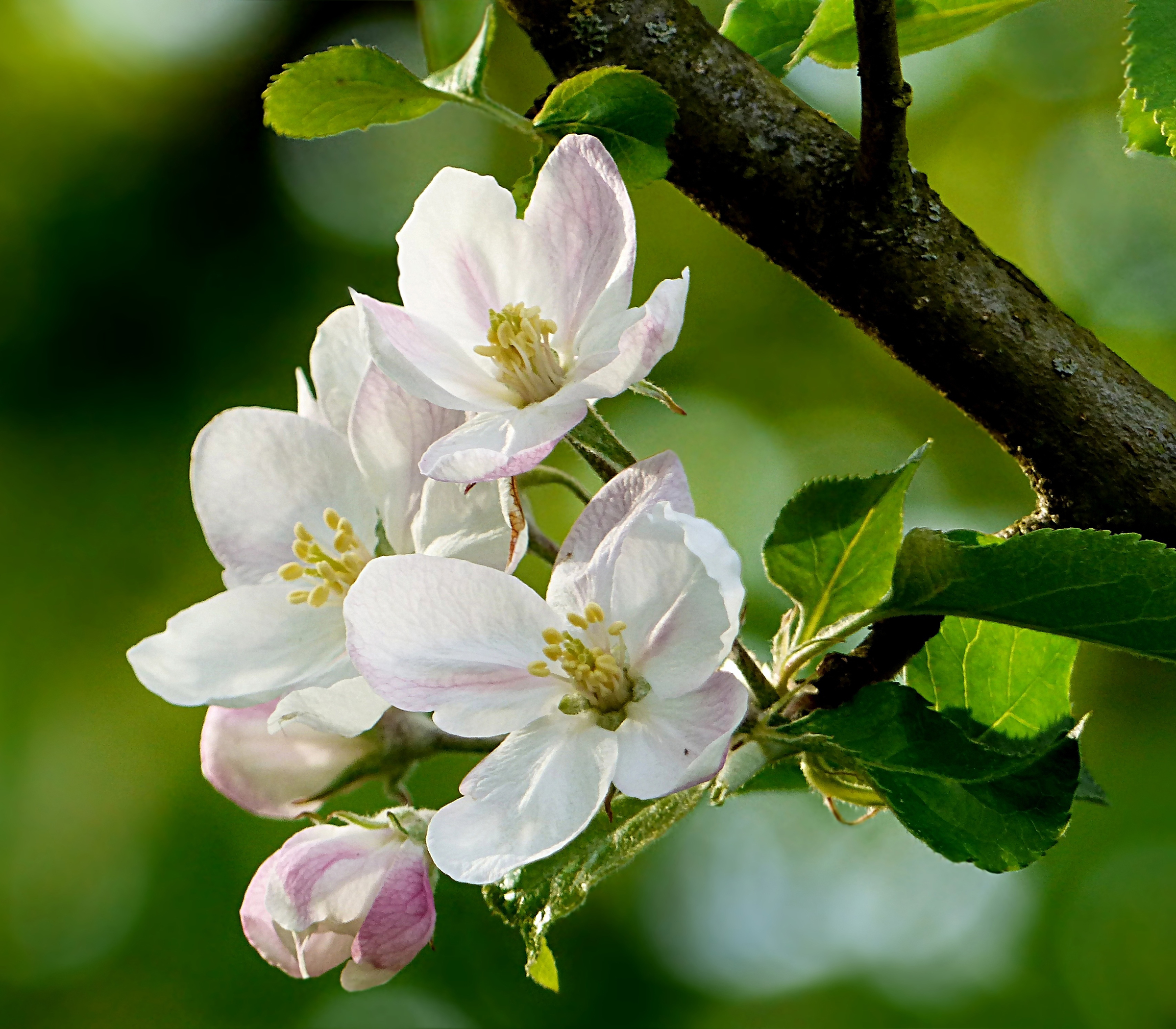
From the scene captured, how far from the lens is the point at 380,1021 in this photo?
4070 mm

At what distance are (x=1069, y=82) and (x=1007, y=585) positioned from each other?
3769 millimetres

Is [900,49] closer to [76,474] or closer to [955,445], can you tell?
[955,445]

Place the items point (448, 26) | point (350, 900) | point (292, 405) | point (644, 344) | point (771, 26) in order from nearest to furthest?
point (644, 344) → point (350, 900) → point (771, 26) → point (448, 26) → point (292, 405)

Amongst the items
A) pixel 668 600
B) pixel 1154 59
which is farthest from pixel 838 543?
pixel 1154 59

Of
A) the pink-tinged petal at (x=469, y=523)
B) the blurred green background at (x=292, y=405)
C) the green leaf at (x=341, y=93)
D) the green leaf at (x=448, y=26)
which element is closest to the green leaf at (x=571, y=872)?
the pink-tinged petal at (x=469, y=523)

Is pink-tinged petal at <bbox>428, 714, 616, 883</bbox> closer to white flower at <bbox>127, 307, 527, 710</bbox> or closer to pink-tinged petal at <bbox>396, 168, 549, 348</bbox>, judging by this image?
white flower at <bbox>127, 307, 527, 710</bbox>

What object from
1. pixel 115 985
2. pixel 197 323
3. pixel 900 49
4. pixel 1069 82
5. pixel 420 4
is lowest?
pixel 115 985

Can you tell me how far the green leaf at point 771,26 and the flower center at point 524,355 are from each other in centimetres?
28

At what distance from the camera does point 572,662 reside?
0.61 metres

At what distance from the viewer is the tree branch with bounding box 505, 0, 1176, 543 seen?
645mm

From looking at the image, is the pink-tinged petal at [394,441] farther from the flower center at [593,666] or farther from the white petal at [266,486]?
the flower center at [593,666]

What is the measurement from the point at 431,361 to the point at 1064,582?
33cm

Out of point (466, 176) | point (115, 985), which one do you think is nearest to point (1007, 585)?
point (466, 176)

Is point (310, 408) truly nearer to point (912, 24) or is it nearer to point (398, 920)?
point (398, 920)
